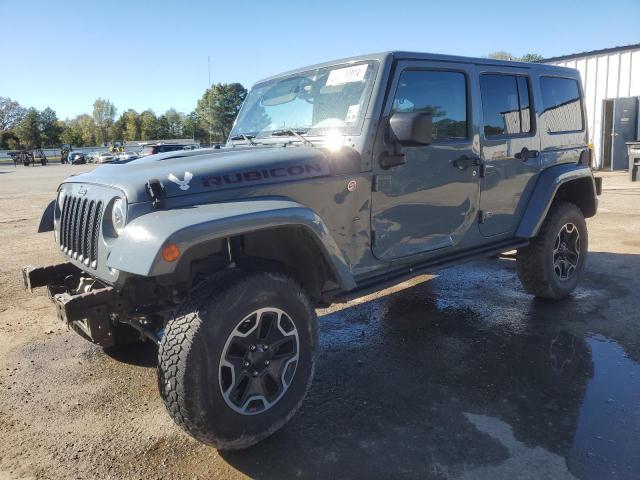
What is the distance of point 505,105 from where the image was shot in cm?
428

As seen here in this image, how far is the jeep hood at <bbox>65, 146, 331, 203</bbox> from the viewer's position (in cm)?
263

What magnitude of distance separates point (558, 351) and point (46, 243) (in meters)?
7.68

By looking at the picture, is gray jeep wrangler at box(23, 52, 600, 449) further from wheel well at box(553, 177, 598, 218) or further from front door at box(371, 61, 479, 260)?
wheel well at box(553, 177, 598, 218)

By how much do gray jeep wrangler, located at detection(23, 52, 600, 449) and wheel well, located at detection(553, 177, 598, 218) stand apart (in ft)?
1.27

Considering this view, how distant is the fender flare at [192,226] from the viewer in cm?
224

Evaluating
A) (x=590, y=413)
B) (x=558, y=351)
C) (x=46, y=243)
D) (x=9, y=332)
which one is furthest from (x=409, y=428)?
(x=46, y=243)

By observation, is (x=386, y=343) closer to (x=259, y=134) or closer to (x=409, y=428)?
(x=409, y=428)

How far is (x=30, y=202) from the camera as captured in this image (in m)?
15.0

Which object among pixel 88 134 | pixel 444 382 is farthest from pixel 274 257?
pixel 88 134

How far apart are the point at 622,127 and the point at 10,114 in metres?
106

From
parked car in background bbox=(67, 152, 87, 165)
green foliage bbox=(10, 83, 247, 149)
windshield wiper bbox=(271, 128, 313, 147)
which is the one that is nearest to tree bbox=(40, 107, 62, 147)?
green foliage bbox=(10, 83, 247, 149)

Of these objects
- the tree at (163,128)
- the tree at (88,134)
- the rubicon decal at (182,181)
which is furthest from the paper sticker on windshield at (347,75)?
the tree at (88,134)

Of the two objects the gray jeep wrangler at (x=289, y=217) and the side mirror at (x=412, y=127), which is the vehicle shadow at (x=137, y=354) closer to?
the gray jeep wrangler at (x=289, y=217)

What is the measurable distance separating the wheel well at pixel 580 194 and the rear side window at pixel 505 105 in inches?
36.6
